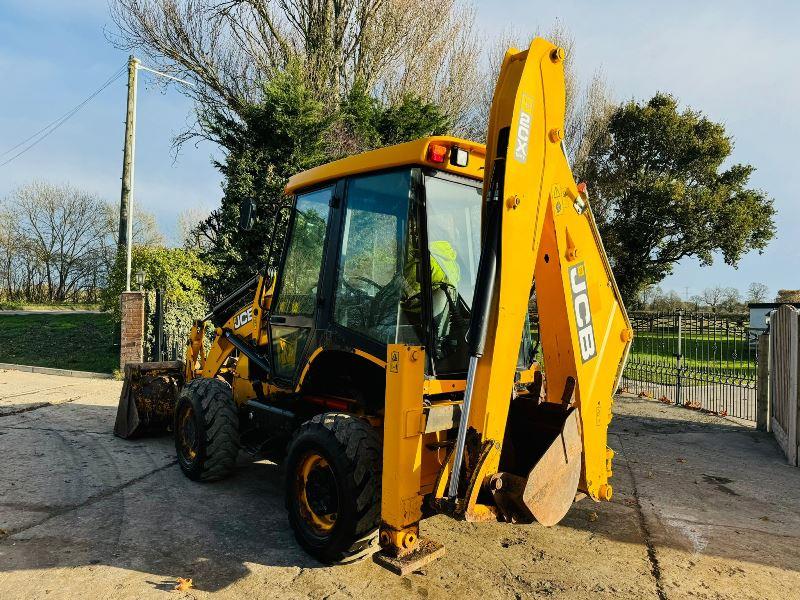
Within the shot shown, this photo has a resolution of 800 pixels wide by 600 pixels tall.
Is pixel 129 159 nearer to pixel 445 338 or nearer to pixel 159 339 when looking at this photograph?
pixel 159 339

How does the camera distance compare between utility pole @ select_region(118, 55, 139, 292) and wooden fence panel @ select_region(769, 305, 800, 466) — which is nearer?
A: wooden fence panel @ select_region(769, 305, 800, 466)

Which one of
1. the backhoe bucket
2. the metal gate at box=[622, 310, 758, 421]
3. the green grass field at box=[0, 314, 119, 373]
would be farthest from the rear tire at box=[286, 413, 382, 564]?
the green grass field at box=[0, 314, 119, 373]

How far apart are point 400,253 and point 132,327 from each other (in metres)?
8.90

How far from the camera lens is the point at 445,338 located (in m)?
3.44

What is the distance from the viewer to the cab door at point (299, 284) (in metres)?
4.16

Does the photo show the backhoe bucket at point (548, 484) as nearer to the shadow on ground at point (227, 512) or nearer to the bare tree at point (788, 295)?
the shadow on ground at point (227, 512)

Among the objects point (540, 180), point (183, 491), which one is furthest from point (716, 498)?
point (183, 491)

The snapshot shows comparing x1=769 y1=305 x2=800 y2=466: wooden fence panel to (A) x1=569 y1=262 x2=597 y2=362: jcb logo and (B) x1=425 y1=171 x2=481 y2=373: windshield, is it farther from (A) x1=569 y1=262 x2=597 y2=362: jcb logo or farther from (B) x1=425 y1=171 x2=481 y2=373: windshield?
(B) x1=425 y1=171 x2=481 y2=373: windshield

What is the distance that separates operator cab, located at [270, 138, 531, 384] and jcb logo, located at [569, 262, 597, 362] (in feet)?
2.10

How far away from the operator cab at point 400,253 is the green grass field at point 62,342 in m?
9.57

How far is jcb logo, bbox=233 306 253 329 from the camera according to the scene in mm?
5309

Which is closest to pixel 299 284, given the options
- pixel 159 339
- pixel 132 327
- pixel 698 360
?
pixel 159 339

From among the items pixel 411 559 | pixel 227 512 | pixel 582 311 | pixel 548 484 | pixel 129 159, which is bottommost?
pixel 227 512

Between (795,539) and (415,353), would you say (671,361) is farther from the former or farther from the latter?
(415,353)
